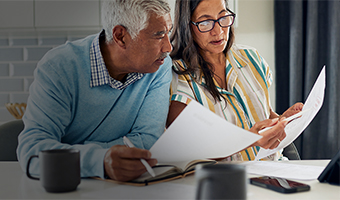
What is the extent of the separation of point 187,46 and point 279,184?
83cm

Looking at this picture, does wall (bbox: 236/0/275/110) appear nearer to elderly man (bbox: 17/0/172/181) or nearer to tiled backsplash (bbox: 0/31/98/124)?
tiled backsplash (bbox: 0/31/98/124)

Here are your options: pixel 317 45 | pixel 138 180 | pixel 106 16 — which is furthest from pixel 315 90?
pixel 317 45

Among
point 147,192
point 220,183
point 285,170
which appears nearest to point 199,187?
point 220,183

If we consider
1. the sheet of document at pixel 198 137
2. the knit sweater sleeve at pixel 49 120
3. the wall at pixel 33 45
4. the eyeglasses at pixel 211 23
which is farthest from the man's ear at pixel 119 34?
the wall at pixel 33 45

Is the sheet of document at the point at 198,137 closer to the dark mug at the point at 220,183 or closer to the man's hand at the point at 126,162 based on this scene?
the man's hand at the point at 126,162

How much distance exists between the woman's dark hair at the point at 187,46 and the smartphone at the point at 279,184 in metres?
0.62

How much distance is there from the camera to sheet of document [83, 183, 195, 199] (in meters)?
0.71

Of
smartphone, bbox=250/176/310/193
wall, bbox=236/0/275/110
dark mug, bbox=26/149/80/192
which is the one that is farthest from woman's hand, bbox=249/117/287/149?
wall, bbox=236/0/275/110

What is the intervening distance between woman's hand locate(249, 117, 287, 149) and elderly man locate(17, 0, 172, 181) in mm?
332

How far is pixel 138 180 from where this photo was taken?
2.67 feet

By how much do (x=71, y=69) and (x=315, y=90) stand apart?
0.76 meters

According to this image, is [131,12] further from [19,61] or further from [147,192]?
[19,61]

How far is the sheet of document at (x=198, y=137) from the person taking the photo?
2.34 ft

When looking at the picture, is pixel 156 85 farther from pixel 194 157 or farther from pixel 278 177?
pixel 278 177
